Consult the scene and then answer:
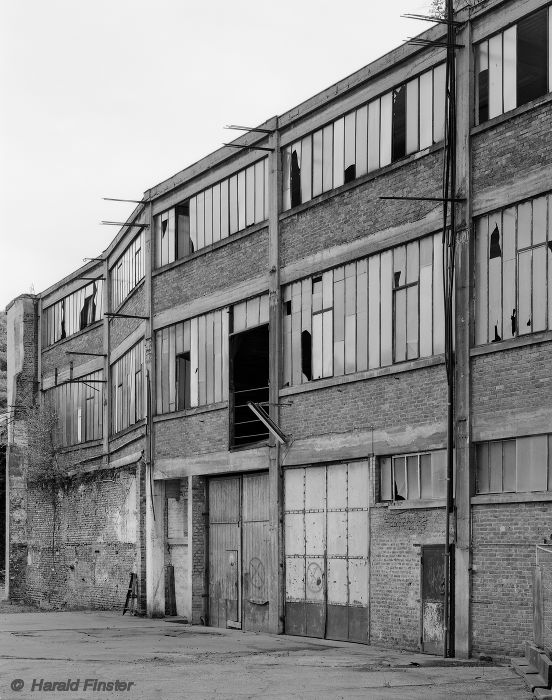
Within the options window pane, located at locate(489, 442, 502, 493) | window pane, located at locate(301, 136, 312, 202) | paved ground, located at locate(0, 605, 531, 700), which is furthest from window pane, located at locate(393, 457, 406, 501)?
window pane, located at locate(301, 136, 312, 202)

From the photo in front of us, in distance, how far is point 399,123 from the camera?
22.7 metres

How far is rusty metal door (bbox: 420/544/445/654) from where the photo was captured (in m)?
20.8

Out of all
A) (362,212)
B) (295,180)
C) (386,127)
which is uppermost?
(386,127)

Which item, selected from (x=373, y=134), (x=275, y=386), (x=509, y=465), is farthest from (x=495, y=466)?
(x=275, y=386)

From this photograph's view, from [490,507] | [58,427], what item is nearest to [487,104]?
[490,507]

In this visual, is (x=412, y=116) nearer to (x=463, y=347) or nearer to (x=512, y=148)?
(x=512, y=148)

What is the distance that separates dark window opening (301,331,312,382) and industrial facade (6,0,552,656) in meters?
0.08

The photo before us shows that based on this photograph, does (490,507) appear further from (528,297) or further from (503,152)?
(503,152)

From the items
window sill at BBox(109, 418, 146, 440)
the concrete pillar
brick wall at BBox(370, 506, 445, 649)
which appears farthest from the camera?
the concrete pillar

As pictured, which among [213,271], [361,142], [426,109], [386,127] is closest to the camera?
[426,109]

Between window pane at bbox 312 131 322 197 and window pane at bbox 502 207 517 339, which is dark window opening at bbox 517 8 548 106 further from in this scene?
window pane at bbox 312 131 322 197

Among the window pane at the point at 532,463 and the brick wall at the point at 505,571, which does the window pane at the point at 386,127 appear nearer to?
the window pane at the point at 532,463

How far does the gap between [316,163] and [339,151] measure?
862mm

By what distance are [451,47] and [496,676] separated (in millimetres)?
10249
